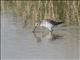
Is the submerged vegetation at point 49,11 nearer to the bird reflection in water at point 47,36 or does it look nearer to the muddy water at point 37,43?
the muddy water at point 37,43

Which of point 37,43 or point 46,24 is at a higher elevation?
point 46,24

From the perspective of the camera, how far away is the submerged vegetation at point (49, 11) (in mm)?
7877

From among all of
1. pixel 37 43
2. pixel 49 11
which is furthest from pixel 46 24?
pixel 49 11

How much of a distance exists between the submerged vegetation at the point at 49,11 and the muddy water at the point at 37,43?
1.64 feet

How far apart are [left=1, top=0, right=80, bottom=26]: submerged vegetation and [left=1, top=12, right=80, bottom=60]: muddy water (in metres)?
0.50

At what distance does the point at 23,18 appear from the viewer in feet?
26.1

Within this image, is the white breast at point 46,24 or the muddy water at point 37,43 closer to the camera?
the muddy water at point 37,43

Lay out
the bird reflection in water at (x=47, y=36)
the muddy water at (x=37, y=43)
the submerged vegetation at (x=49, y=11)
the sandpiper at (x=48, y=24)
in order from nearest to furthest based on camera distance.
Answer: the muddy water at (x=37, y=43)
the bird reflection in water at (x=47, y=36)
the sandpiper at (x=48, y=24)
the submerged vegetation at (x=49, y=11)

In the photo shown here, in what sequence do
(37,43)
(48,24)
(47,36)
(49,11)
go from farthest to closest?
(49,11) < (48,24) < (47,36) < (37,43)

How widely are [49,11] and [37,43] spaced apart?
252 centimetres

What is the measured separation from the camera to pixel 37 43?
6117 mm

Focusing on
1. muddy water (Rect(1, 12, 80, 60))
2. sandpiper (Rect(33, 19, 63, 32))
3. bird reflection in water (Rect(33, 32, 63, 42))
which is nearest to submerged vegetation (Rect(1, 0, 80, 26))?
sandpiper (Rect(33, 19, 63, 32))

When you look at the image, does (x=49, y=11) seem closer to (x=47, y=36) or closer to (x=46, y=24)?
(x=46, y=24)

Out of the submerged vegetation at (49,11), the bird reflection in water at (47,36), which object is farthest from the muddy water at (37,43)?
the submerged vegetation at (49,11)
